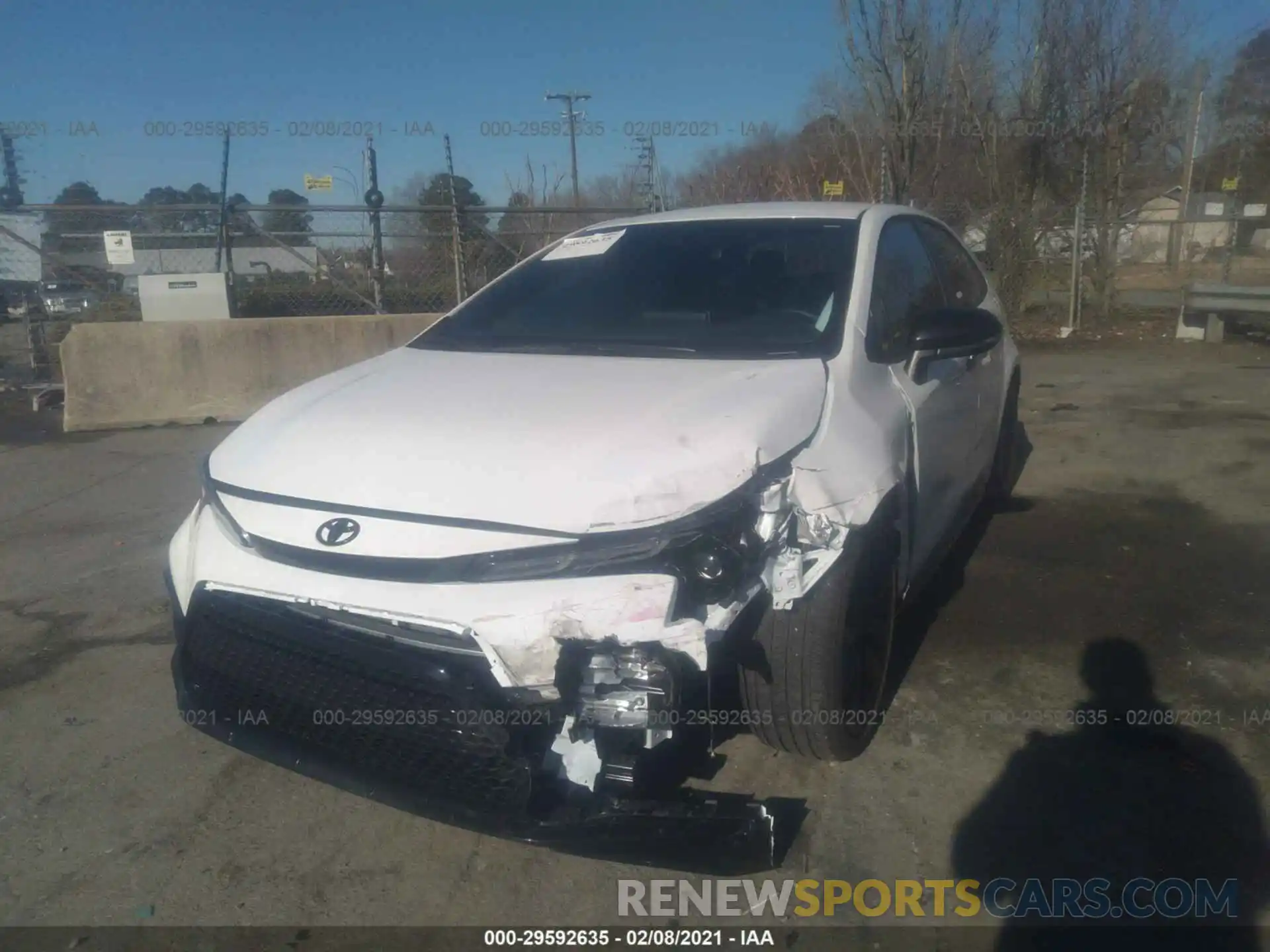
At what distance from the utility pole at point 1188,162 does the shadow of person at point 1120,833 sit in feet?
51.1

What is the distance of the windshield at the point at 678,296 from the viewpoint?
3.14 meters

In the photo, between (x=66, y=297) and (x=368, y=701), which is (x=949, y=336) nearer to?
(x=368, y=701)

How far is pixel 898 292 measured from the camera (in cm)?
351

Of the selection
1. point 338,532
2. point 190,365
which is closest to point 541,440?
point 338,532

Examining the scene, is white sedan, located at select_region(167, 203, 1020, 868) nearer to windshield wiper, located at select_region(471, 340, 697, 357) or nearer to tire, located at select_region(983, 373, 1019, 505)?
windshield wiper, located at select_region(471, 340, 697, 357)

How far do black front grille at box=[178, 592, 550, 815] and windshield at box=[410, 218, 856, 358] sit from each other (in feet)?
4.32

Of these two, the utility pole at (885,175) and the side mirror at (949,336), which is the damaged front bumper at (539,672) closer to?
the side mirror at (949,336)

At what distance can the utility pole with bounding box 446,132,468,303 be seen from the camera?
943 cm

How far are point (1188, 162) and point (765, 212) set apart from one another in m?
19.1

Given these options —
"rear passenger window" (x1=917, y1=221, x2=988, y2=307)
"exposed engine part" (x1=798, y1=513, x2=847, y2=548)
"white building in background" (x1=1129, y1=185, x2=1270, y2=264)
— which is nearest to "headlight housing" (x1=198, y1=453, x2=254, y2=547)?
"exposed engine part" (x1=798, y1=513, x2=847, y2=548)

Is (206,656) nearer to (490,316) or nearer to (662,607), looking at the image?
(662,607)

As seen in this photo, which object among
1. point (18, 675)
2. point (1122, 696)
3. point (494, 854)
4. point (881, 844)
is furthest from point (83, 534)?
point (1122, 696)

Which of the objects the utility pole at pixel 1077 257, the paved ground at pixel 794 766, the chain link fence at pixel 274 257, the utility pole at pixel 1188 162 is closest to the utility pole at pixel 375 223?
the chain link fence at pixel 274 257

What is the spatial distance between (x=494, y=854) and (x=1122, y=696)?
2.14m
